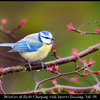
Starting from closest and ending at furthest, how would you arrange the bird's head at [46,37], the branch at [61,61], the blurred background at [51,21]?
the branch at [61,61]
the bird's head at [46,37]
the blurred background at [51,21]

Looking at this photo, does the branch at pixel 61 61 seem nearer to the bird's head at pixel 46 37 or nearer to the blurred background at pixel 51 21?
the bird's head at pixel 46 37

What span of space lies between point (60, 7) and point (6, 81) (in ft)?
3.32

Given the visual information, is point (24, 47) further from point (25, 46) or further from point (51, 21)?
point (51, 21)

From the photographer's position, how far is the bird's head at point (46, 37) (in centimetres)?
179

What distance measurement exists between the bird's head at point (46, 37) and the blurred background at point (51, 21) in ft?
4.88

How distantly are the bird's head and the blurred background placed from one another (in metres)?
1.49

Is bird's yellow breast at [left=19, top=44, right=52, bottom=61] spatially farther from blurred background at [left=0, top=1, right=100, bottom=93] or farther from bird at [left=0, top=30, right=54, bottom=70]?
blurred background at [left=0, top=1, right=100, bottom=93]

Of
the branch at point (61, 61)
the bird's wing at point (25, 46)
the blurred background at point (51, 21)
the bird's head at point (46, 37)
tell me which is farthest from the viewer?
the blurred background at point (51, 21)

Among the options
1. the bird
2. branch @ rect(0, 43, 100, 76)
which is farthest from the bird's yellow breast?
branch @ rect(0, 43, 100, 76)

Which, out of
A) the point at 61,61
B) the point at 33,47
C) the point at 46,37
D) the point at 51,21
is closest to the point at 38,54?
the point at 33,47

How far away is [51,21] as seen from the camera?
4.05m

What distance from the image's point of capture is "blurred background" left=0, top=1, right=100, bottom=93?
354 centimetres

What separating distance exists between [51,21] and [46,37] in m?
→ 2.23

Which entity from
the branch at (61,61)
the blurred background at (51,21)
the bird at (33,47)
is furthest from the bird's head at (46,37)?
the blurred background at (51,21)
